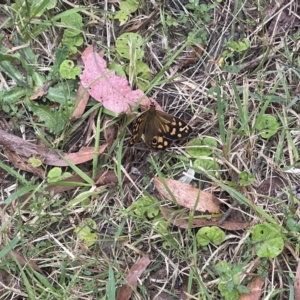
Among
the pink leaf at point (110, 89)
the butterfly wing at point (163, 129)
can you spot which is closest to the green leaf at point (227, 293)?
the butterfly wing at point (163, 129)

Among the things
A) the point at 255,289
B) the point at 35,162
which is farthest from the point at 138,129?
the point at 255,289

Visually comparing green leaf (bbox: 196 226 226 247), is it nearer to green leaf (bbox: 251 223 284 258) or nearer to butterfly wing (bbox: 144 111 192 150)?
green leaf (bbox: 251 223 284 258)

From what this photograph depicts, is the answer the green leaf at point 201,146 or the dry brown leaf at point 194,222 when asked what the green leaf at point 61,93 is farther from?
the dry brown leaf at point 194,222

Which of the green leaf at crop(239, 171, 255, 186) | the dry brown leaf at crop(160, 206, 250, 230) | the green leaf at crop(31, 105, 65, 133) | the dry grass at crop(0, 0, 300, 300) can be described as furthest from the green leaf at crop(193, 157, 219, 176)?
the green leaf at crop(31, 105, 65, 133)

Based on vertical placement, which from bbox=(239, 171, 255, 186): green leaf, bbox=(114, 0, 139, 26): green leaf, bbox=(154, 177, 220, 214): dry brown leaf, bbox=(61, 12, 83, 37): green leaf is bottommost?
bbox=(154, 177, 220, 214): dry brown leaf

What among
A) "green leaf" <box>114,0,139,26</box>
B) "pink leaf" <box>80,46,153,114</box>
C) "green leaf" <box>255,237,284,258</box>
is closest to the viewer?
"green leaf" <box>255,237,284,258</box>

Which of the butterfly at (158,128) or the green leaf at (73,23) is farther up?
the green leaf at (73,23)

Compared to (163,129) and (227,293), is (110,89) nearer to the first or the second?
(163,129)
